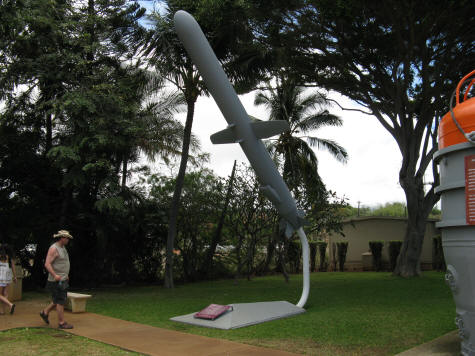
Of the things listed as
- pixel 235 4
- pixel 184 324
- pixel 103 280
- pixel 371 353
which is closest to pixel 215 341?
pixel 184 324

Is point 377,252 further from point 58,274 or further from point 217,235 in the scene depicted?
point 58,274

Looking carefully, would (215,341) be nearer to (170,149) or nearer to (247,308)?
(247,308)

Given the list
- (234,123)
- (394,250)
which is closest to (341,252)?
(394,250)

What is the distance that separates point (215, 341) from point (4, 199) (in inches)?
450

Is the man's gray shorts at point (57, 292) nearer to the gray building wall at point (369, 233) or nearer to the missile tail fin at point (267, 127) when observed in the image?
the missile tail fin at point (267, 127)

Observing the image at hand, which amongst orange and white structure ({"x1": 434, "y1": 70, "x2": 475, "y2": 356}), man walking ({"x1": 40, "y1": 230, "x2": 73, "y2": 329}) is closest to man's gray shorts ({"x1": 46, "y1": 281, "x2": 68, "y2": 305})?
man walking ({"x1": 40, "y1": 230, "x2": 73, "y2": 329})

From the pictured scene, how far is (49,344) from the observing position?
6539 mm

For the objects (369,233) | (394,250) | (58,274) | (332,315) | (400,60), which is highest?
(400,60)

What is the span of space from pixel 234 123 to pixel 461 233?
4.77 metres

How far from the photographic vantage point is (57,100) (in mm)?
13188

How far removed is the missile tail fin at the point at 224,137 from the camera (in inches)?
353

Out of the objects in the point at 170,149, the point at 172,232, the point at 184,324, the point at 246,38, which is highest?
the point at 246,38

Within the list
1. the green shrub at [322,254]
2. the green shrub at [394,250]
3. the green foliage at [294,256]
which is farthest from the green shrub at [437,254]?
the green foliage at [294,256]

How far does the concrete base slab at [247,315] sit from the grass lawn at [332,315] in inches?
6.5
